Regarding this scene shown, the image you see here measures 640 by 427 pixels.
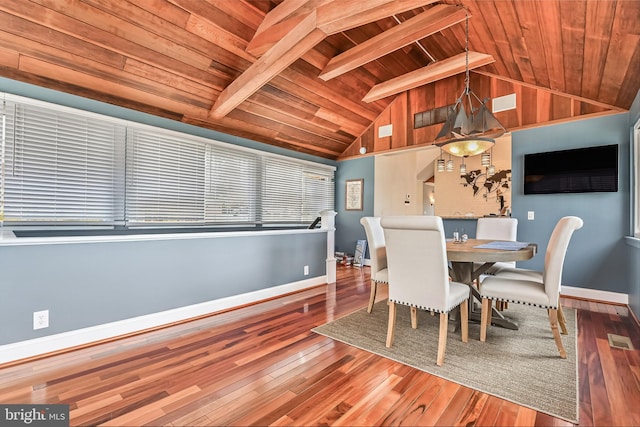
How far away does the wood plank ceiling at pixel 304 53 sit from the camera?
94.3 inches

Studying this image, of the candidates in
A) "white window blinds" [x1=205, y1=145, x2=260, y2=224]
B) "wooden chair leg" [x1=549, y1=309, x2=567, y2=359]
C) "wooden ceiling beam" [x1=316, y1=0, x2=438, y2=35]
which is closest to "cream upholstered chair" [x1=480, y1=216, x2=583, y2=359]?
"wooden chair leg" [x1=549, y1=309, x2=567, y2=359]

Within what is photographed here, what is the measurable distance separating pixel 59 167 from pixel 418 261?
3.39m

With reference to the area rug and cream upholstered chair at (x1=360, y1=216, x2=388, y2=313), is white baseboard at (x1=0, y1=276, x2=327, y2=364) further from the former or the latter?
cream upholstered chair at (x1=360, y1=216, x2=388, y2=313)

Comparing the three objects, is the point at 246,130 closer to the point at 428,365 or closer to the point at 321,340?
the point at 321,340

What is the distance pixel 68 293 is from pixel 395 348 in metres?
2.64

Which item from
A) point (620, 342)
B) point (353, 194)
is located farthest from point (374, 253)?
point (353, 194)

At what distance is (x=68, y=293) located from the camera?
2355 millimetres

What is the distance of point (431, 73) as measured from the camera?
169 inches

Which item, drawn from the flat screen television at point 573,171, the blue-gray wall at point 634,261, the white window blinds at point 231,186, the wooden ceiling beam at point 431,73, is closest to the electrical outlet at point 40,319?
the white window blinds at point 231,186

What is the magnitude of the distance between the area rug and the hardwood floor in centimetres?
7

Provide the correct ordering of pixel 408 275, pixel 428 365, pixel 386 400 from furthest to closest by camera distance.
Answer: pixel 408 275 < pixel 428 365 < pixel 386 400

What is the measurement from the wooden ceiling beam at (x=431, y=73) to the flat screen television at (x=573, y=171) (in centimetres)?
151

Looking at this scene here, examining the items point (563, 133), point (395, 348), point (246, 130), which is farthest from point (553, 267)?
point (246, 130)

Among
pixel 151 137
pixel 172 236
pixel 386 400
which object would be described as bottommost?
pixel 386 400
